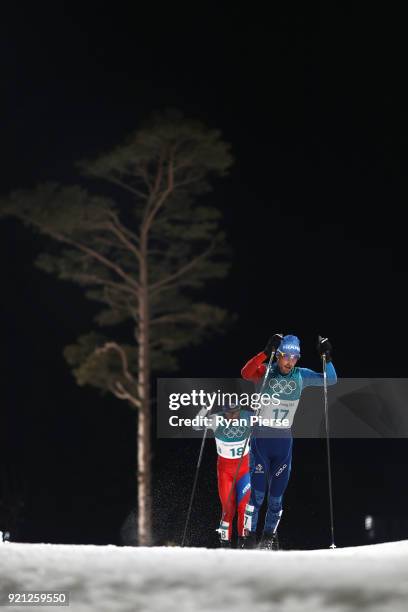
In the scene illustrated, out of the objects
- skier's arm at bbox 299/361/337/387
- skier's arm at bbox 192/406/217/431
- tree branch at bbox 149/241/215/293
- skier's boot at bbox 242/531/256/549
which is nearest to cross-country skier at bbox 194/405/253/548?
skier's arm at bbox 192/406/217/431

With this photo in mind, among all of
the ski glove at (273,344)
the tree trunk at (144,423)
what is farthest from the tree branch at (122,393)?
the ski glove at (273,344)

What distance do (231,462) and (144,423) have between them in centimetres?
621

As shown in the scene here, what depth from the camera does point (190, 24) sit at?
15180 mm

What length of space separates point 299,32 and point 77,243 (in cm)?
570

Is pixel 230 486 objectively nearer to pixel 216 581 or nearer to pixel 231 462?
pixel 231 462

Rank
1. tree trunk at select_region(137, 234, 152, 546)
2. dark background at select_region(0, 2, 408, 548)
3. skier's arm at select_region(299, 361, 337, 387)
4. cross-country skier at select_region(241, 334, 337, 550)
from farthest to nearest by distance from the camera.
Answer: dark background at select_region(0, 2, 408, 548) → tree trunk at select_region(137, 234, 152, 546) → skier's arm at select_region(299, 361, 337, 387) → cross-country skier at select_region(241, 334, 337, 550)

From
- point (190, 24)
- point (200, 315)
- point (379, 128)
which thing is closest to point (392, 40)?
point (379, 128)

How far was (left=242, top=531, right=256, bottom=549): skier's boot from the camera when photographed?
16.3 feet

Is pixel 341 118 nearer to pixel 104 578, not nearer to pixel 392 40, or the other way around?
pixel 392 40

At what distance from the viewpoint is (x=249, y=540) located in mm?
5000

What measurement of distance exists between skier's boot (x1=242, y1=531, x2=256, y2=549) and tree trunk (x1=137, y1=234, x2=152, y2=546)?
19.8 ft

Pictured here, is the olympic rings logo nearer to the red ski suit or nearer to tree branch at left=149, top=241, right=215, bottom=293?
Answer: the red ski suit


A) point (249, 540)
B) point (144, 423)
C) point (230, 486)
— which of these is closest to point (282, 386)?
point (230, 486)

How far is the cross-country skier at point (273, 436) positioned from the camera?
4.96 m
